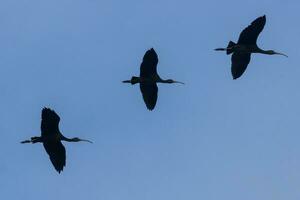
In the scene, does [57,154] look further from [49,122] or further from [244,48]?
[244,48]

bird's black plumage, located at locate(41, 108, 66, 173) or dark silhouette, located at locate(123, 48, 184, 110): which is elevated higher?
dark silhouette, located at locate(123, 48, 184, 110)

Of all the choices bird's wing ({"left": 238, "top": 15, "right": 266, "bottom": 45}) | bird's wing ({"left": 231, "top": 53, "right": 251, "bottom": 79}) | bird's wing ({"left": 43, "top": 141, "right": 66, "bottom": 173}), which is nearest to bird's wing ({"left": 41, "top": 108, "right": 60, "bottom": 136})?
bird's wing ({"left": 43, "top": 141, "right": 66, "bottom": 173})

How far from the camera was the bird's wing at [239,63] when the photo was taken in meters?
53.6

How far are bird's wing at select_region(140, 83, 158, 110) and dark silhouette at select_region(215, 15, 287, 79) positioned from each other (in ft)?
9.86

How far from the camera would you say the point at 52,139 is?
52.5 metres

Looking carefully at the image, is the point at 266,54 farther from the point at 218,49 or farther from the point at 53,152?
the point at 53,152

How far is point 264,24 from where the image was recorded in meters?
52.3

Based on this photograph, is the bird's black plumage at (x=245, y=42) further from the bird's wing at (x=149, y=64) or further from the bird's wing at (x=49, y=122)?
the bird's wing at (x=49, y=122)

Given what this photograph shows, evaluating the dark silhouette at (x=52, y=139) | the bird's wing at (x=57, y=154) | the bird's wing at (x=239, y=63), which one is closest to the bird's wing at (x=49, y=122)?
the dark silhouette at (x=52, y=139)

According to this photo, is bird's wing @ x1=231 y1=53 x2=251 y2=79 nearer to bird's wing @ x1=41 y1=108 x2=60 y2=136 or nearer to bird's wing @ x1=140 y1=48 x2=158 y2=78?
bird's wing @ x1=140 y1=48 x2=158 y2=78

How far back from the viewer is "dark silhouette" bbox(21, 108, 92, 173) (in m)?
51.2

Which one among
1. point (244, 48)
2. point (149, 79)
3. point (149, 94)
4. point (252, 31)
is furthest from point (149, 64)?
point (252, 31)

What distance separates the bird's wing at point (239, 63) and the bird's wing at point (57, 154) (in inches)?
286

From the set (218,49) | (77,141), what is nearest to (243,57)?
(218,49)
